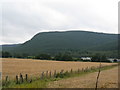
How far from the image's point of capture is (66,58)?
128250 millimetres

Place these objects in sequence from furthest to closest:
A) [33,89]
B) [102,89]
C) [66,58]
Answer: [66,58], [102,89], [33,89]

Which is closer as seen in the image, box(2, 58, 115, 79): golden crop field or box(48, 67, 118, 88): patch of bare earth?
box(48, 67, 118, 88): patch of bare earth

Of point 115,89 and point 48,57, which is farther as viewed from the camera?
point 48,57

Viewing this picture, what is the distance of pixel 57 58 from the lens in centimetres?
12975

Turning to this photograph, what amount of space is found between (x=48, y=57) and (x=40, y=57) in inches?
157

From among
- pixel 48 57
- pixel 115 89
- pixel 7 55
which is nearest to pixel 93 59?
pixel 48 57

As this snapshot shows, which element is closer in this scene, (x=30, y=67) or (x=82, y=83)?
(x=82, y=83)

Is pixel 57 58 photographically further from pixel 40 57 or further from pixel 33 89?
pixel 33 89

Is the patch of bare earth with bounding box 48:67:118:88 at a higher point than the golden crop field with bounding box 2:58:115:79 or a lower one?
higher

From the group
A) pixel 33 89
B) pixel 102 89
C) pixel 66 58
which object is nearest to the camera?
pixel 33 89

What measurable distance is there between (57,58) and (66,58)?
4413 mm

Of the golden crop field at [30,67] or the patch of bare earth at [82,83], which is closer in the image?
the patch of bare earth at [82,83]

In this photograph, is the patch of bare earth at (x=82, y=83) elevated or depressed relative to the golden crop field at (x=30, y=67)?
elevated

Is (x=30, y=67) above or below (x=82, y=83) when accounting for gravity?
below
